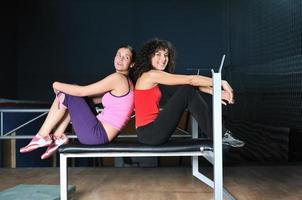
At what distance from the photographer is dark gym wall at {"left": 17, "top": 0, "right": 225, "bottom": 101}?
7543 mm

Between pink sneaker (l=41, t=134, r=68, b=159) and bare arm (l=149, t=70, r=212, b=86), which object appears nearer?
bare arm (l=149, t=70, r=212, b=86)

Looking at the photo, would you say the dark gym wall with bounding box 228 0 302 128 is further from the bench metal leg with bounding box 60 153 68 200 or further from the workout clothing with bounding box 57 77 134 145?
the bench metal leg with bounding box 60 153 68 200

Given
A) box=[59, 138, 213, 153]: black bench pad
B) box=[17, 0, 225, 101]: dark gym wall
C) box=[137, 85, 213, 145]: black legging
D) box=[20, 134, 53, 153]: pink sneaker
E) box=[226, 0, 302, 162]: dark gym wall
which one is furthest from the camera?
box=[17, 0, 225, 101]: dark gym wall

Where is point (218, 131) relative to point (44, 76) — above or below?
below

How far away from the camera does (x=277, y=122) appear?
537 centimetres

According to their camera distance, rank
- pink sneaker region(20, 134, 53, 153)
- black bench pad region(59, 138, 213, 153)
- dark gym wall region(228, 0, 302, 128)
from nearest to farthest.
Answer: black bench pad region(59, 138, 213, 153), pink sneaker region(20, 134, 53, 153), dark gym wall region(228, 0, 302, 128)

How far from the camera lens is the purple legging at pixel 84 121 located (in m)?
2.25

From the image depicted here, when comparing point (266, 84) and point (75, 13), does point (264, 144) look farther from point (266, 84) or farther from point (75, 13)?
point (75, 13)

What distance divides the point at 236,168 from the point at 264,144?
1450 mm

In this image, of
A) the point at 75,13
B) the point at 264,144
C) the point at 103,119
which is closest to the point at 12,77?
the point at 75,13

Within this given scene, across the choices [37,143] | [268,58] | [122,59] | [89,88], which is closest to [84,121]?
[89,88]

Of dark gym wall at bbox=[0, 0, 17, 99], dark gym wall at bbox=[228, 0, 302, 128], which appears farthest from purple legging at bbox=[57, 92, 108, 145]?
dark gym wall at bbox=[0, 0, 17, 99]

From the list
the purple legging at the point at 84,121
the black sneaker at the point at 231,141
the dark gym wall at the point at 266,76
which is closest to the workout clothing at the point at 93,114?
the purple legging at the point at 84,121

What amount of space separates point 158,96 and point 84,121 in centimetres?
43
